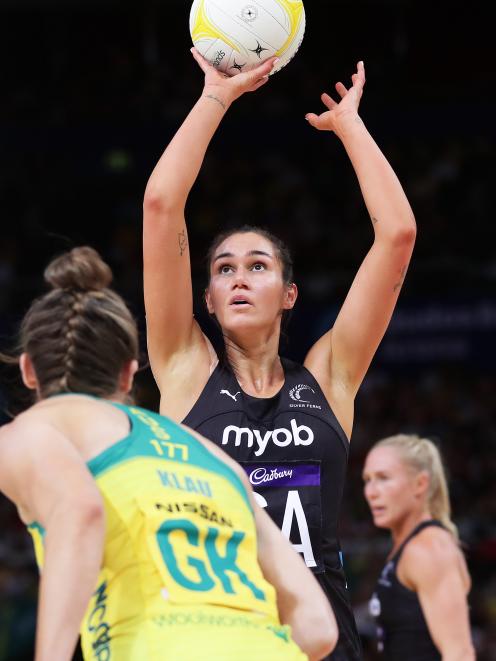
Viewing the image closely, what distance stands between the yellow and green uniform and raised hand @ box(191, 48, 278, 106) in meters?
1.67

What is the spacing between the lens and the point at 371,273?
400cm

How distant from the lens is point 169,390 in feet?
13.0

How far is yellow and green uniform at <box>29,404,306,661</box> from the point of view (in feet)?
7.66

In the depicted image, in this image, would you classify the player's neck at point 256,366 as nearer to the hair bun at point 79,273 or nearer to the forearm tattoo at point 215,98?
the forearm tattoo at point 215,98

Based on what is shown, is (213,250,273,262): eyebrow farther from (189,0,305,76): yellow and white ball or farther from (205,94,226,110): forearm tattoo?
(189,0,305,76): yellow and white ball

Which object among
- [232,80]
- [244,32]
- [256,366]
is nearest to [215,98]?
[232,80]

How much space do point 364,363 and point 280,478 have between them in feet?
1.81

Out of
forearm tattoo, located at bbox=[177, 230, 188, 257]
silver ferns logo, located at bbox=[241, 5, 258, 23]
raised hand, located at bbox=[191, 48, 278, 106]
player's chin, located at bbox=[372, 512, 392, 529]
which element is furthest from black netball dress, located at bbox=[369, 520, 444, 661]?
silver ferns logo, located at bbox=[241, 5, 258, 23]

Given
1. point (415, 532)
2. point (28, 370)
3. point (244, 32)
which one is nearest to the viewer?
point (28, 370)

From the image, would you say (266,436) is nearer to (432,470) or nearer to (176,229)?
(176,229)

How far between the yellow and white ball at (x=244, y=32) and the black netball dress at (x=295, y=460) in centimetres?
113

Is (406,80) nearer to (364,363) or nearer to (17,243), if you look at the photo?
(17,243)

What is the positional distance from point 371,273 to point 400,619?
218 centimetres

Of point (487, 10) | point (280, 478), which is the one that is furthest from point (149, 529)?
point (487, 10)
